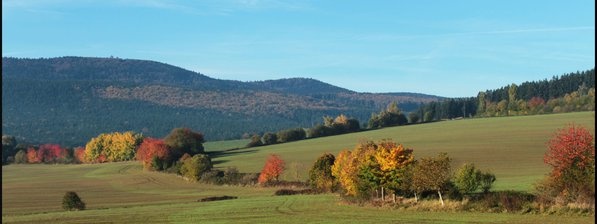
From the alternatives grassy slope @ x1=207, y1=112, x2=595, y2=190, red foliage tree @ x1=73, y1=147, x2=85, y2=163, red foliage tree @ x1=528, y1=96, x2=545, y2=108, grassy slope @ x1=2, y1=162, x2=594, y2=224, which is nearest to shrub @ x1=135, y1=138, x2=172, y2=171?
grassy slope @ x1=2, y1=162, x2=594, y2=224

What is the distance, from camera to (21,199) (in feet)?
273

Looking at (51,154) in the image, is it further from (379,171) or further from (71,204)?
(379,171)

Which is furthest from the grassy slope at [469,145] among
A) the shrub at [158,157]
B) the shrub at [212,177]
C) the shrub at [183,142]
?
the shrub at [158,157]

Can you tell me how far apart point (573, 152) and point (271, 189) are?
46822mm

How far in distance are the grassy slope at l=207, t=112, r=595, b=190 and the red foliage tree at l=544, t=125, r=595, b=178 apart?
2794 centimetres

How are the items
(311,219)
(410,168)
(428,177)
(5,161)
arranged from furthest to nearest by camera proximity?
(5,161) < (410,168) < (428,177) < (311,219)

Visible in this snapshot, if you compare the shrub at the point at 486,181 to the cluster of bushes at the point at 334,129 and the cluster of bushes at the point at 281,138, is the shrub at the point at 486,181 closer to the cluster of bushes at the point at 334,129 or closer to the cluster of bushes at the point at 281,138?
the cluster of bushes at the point at 281,138

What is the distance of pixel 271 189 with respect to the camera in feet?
280

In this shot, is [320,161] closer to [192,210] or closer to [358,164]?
[358,164]

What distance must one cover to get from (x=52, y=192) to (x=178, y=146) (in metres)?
33.2

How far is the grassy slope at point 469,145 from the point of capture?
A: 295ft

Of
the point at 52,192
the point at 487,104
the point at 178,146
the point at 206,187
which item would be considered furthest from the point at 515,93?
the point at 52,192

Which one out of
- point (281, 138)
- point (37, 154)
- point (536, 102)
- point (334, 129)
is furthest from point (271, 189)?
point (37, 154)

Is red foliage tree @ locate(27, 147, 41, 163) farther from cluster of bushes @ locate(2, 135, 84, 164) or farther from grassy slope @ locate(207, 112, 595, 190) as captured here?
grassy slope @ locate(207, 112, 595, 190)
